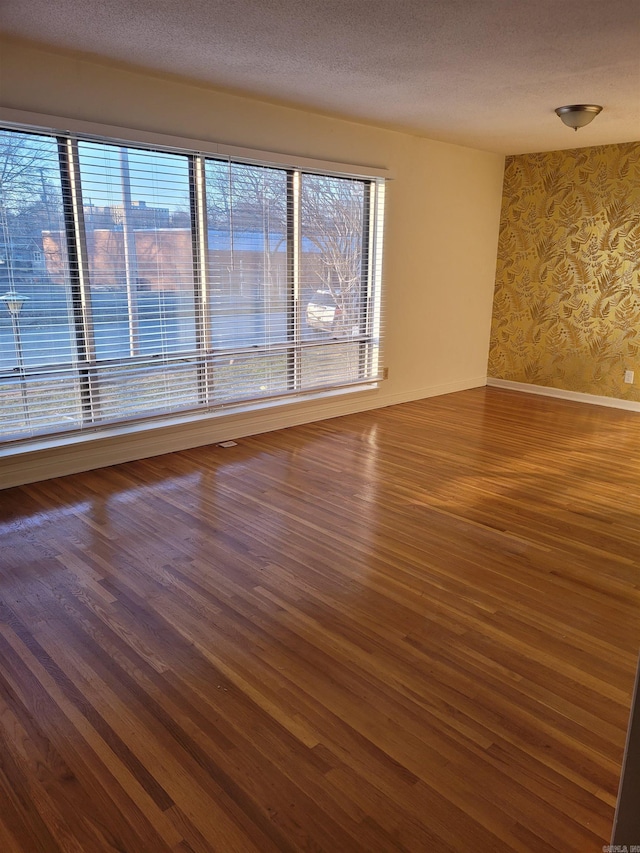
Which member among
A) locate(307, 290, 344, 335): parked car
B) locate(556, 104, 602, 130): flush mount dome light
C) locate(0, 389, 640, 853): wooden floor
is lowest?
locate(0, 389, 640, 853): wooden floor

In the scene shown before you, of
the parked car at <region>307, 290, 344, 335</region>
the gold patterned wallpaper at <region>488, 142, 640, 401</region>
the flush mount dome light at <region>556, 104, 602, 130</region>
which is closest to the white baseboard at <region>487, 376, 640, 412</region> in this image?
the gold patterned wallpaper at <region>488, 142, 640, 401</region>

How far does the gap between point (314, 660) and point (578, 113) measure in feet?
13.3

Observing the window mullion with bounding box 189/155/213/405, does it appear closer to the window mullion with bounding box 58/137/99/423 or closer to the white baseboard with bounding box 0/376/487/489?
the white baseboard with bounding box 0/376/487/489

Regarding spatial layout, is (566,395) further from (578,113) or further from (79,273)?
(79,273)

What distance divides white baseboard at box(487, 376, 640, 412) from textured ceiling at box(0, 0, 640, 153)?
105 inches

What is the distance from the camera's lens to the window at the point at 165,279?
356 centimetres

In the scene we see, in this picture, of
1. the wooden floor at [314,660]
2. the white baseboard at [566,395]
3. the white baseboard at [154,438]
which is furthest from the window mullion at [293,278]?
the white baseboard at [566,395]

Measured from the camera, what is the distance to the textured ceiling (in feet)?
8.55

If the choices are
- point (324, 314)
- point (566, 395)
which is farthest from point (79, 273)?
point (566, 395)

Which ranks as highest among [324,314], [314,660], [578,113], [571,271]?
[578,113]

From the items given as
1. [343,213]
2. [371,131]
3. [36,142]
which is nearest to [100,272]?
[36,142]

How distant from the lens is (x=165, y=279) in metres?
4.15

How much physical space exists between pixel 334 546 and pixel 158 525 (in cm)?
96

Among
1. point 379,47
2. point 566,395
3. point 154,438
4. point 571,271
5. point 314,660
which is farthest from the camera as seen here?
point 566,395
